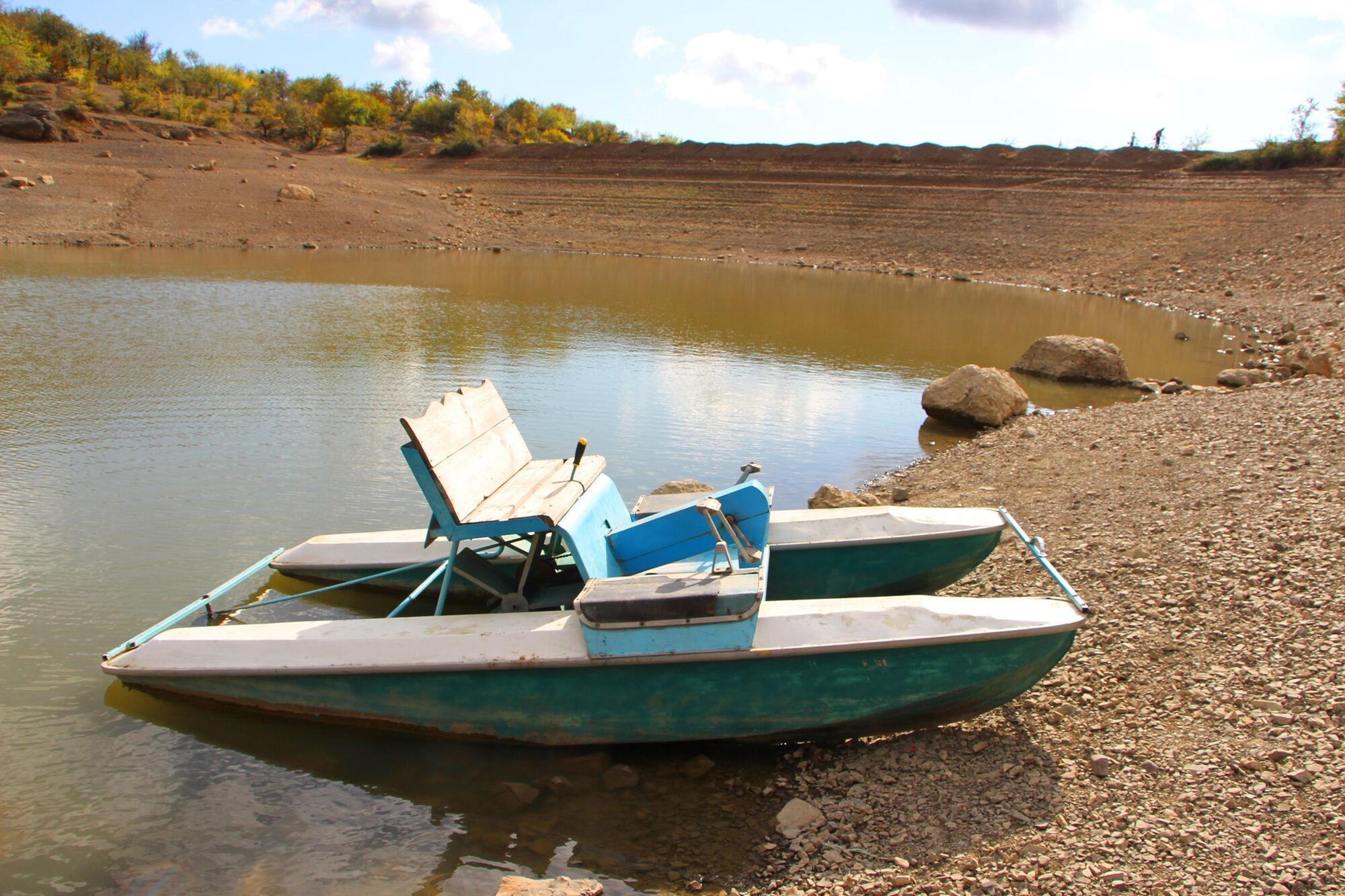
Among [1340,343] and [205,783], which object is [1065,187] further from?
[205,783]

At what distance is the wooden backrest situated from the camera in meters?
5.18

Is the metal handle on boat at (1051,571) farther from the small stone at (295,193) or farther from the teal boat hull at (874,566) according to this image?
the small stone at (295,193)

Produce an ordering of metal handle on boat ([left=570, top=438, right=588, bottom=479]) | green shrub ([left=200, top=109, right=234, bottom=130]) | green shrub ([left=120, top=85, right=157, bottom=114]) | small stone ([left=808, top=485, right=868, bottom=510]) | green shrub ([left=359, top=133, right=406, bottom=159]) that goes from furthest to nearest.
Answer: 1. green shrub ([left=359, top=133, right=406, bottom=159])
2. green shrub ([left=200, top=109, right=234, bottom=130])
3. green shrub ([left=120, top=85, right=157, bottom=114])
4. small stone ([left=808, top=485, right=868, bottom=510])
5. metal handle on boat ([left=570, top=438, right=588, bottom=479])

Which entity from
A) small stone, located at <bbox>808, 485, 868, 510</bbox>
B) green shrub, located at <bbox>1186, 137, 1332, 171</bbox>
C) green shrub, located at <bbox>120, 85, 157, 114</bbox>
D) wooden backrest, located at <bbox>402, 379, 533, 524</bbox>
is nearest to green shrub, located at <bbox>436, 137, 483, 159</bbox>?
green shrub, located at <bbox>120, 85, 157, 114</bbox>

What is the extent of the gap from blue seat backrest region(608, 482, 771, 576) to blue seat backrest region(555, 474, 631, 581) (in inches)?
4.5

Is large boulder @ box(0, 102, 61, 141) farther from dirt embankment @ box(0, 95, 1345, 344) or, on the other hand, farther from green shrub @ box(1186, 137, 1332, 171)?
green shrub @ box(1186, 137, 1332, 171)

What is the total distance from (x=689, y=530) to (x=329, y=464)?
582 centimetres

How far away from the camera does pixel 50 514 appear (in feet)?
27.1

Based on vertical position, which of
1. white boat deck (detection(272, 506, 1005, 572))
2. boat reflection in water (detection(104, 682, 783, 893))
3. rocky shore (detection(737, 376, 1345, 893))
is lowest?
boat reflection in water (detection(104, 682, 783, 893))

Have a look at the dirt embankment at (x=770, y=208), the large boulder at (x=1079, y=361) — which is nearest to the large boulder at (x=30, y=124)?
the dirt embankment at (x=770, y=208)

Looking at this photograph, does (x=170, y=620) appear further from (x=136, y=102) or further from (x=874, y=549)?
(x=136, y=102)

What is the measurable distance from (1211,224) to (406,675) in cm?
3879

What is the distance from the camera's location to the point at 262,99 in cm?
6456

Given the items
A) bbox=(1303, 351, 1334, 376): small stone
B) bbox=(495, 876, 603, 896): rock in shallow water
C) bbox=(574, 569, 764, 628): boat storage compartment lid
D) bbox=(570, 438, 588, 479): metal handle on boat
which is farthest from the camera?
bbox=(1303, 351, 1334, 376): small stone
